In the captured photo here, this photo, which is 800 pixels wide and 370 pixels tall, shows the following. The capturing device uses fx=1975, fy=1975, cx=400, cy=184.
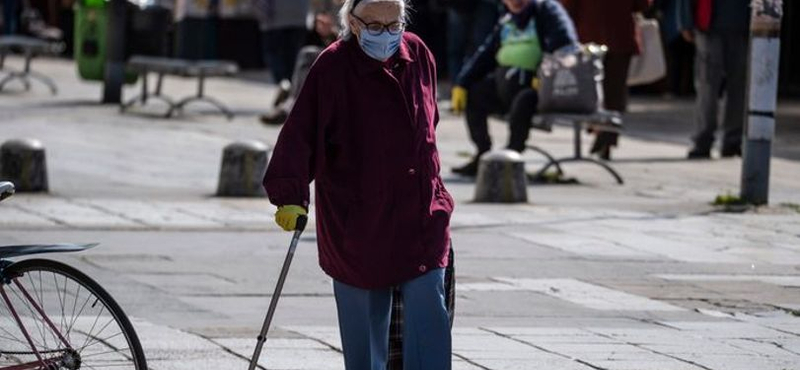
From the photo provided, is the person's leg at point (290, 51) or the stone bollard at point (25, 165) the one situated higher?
the person's leg at point (290, 51)

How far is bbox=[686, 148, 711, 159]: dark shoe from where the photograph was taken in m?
16.7

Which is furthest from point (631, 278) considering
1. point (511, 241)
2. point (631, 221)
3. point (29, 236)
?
point (29, 236)

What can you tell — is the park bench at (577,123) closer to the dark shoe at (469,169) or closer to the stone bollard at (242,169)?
the dark shoe at (469,169)

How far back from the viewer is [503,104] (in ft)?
49.0

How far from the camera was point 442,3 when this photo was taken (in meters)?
22.5

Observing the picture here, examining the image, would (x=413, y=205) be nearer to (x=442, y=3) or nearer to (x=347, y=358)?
(x=347, y=358)

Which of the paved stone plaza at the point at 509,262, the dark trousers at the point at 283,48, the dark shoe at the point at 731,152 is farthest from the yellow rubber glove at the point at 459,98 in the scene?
the dark trousers at the point at 283,48

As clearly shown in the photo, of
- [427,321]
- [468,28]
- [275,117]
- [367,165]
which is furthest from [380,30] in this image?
[468,28]

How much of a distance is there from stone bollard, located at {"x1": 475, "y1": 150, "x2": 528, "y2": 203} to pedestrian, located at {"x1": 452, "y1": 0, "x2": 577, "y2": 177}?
4.13 feet

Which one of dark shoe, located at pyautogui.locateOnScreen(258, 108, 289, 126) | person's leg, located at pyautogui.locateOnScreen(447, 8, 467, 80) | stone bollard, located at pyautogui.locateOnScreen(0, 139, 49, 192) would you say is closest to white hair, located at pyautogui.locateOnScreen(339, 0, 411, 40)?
stone bollard, located at pyautogui.locateOnScreen(0, 139, 49, 192)

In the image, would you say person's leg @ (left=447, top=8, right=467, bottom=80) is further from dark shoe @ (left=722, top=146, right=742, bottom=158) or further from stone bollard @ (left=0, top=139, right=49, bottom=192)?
stone bollard @ (left=0, top=139, right=49, bottom=192)

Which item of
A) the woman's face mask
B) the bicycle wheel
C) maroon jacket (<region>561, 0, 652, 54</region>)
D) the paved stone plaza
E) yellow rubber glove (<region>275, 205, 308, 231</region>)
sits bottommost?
the paved stone plaza

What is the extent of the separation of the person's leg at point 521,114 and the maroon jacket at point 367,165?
8461mm

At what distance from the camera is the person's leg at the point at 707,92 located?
54.3 feet
